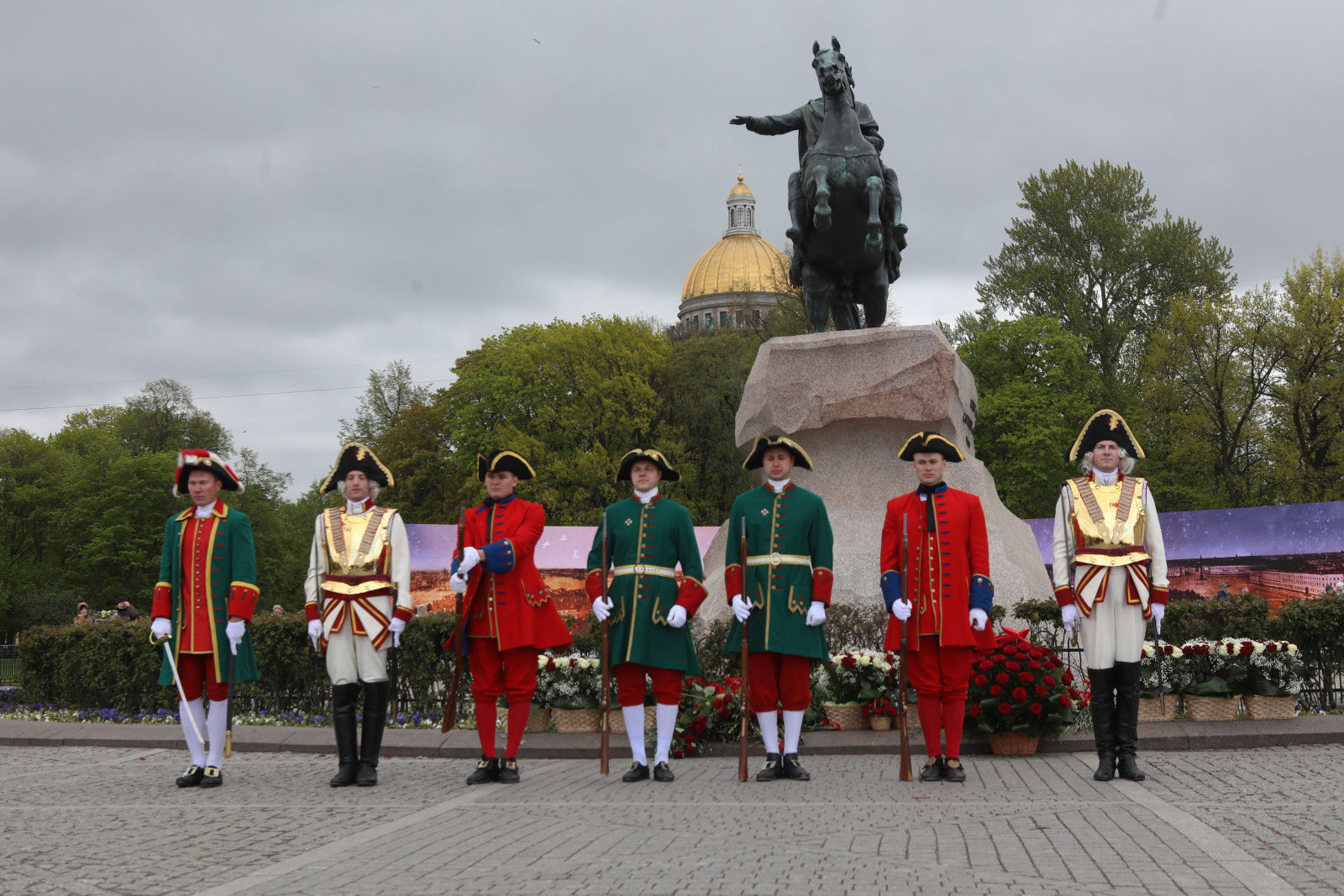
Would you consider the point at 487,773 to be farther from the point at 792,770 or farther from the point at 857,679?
the point at 857,679

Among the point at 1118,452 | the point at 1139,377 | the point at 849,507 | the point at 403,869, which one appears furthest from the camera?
the point at 1139,377

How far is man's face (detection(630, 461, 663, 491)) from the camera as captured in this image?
852cm

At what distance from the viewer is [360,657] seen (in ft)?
27.1

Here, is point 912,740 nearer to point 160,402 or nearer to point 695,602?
point 695,602

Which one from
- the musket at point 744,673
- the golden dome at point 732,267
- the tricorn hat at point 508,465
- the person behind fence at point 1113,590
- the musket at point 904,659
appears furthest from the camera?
the golden dome at point 732,267

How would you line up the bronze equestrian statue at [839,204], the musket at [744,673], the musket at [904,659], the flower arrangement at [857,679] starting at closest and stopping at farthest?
the musket at [904,659] → the musket at [744,673] → the flower arrangement at [857,679] → the bronze equestrian statue at [839,204]

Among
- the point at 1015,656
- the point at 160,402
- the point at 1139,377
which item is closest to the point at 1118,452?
the point at 1015,656

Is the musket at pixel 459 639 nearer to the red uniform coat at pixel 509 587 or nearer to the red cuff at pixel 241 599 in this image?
the red uniform coat at pixel 509 587

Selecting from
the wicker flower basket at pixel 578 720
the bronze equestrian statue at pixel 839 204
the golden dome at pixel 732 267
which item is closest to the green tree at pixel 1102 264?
the bronze equestrian statue at pixel 839 204

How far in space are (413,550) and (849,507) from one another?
48.9ft

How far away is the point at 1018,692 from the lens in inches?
344

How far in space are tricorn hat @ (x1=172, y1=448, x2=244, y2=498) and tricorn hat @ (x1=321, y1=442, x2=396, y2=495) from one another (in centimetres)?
70

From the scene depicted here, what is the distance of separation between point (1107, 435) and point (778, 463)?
2.14m

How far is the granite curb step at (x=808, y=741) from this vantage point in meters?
8.98
